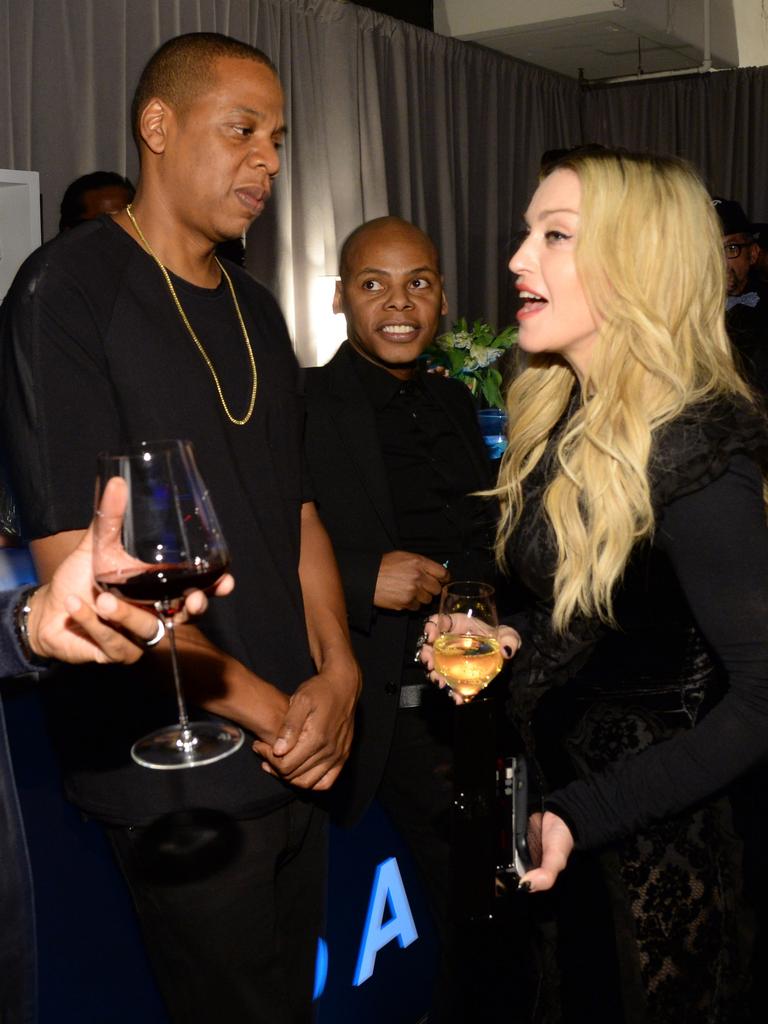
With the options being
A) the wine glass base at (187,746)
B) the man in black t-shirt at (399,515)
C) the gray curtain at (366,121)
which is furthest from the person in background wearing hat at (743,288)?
the wine glass base at (187,746)

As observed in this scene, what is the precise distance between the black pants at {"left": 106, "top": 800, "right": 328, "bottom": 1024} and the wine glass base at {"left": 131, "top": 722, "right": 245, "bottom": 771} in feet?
1.50

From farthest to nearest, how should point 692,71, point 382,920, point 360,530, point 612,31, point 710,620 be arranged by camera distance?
point 692,71
point 612,31
point 360,530
point 382,920
point 710,620

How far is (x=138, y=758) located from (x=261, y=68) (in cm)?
133

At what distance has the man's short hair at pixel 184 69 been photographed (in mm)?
2035

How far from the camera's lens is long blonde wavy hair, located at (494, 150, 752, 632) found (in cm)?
176

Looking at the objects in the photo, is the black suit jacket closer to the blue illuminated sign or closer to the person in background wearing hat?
the blue illuminated sign

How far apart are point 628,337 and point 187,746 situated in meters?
0.94

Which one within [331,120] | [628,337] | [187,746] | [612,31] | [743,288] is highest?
[612,31]

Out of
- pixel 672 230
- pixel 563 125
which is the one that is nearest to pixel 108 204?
pixel 672 230

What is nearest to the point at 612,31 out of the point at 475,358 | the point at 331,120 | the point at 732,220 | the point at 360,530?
the point at 331,120

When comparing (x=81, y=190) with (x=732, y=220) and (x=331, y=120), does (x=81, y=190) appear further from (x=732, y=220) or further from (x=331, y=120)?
(x=331, y=120)

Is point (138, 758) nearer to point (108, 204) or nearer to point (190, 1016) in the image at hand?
point (190, 1016)

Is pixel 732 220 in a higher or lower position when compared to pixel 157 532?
higher

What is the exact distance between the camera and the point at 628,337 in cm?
182
